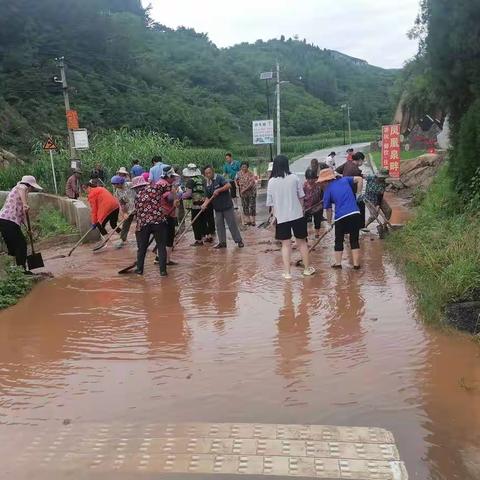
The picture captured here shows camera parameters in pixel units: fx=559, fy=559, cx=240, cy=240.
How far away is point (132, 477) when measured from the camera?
10.1ft

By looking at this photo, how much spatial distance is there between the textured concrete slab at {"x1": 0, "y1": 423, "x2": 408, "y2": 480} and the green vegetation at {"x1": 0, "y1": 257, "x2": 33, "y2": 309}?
11.5ft

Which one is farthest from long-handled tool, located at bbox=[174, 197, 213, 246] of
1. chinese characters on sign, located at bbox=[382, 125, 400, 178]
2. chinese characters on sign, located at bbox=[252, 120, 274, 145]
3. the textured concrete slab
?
chinese characters on sign, located at bbox=[252, 120, 274, 145]

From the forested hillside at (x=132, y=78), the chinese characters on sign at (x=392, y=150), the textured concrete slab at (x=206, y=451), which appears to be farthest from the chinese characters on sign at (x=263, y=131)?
the textured concrete slab at (x=206, y=451)

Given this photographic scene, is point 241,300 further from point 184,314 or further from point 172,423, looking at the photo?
point 172,423

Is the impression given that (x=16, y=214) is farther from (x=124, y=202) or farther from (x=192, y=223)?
(x=192, y=223)

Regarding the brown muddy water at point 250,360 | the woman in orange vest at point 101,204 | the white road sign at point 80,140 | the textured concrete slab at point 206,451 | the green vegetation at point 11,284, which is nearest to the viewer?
the textured concrete slab at point 206,451

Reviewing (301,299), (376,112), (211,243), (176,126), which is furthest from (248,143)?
(301,299)

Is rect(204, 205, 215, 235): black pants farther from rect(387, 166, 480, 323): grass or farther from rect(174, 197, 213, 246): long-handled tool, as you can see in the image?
rect(387, 166, 480, 323): grass

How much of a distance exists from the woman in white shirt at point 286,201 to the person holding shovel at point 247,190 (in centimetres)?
500

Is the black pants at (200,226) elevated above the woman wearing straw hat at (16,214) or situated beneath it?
situated beneath

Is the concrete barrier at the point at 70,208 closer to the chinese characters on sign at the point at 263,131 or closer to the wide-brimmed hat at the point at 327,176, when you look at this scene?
the wide-brimmed hat at the point at 327,176

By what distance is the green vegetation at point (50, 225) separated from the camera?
12.3 m

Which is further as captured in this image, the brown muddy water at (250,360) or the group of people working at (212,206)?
the group of people working at (212,206)

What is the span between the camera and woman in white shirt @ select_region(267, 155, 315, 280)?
274 inches
